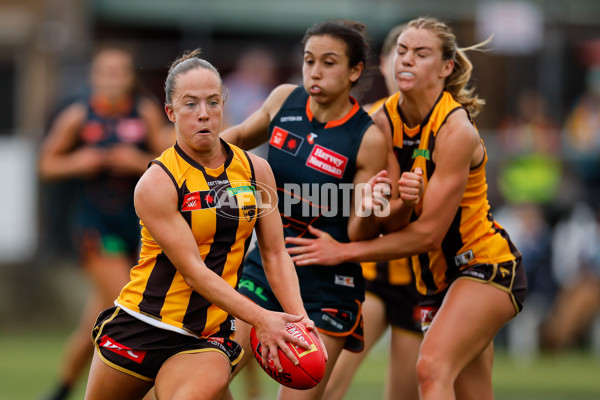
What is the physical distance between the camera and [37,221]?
12.7 meters

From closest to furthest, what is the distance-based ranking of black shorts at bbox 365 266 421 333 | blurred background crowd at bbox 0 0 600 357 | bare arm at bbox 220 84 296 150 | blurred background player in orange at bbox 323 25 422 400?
1. bare arm at bbox 220 84 296 150
2. blurred background player in orange at bbox 323 25 422 400
3. black shorts at bbox 365 266 421 333
4. blurred background crowd at bbox 0 0 600 357

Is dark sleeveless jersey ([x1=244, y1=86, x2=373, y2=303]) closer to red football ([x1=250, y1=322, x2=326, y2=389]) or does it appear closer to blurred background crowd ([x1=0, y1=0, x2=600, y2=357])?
red football ([x1=250, y1=322, x2=326, y2=389])

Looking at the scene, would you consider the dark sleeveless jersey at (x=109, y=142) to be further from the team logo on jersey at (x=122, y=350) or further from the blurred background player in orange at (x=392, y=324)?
the team logo on jersey at (x=122, y=350)

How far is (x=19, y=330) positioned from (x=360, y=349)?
8111mm

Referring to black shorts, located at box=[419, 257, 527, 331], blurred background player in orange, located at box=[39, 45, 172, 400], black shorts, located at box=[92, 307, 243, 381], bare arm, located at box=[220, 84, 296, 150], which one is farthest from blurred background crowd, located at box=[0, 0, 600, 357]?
black shorts, located at box=[92, 307, 243, 381]

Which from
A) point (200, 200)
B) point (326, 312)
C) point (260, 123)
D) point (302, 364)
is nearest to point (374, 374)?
point (326, 312)

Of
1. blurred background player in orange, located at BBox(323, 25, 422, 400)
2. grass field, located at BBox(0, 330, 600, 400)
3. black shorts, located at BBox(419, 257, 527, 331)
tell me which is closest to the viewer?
black shorts, located at BBox(419, 257, 527, 331)

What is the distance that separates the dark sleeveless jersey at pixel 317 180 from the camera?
5145 mm

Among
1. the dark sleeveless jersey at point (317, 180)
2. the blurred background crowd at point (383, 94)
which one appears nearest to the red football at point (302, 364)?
the dark sleeveless jersey at point (317, 180)

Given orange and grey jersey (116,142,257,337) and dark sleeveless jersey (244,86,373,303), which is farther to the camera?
dark sleeveless jersey (244,86,373,303)

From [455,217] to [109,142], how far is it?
3.69 meters

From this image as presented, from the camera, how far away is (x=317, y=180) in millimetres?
5148

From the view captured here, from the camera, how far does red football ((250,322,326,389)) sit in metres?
4.23

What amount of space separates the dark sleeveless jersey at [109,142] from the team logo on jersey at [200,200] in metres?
3.74
